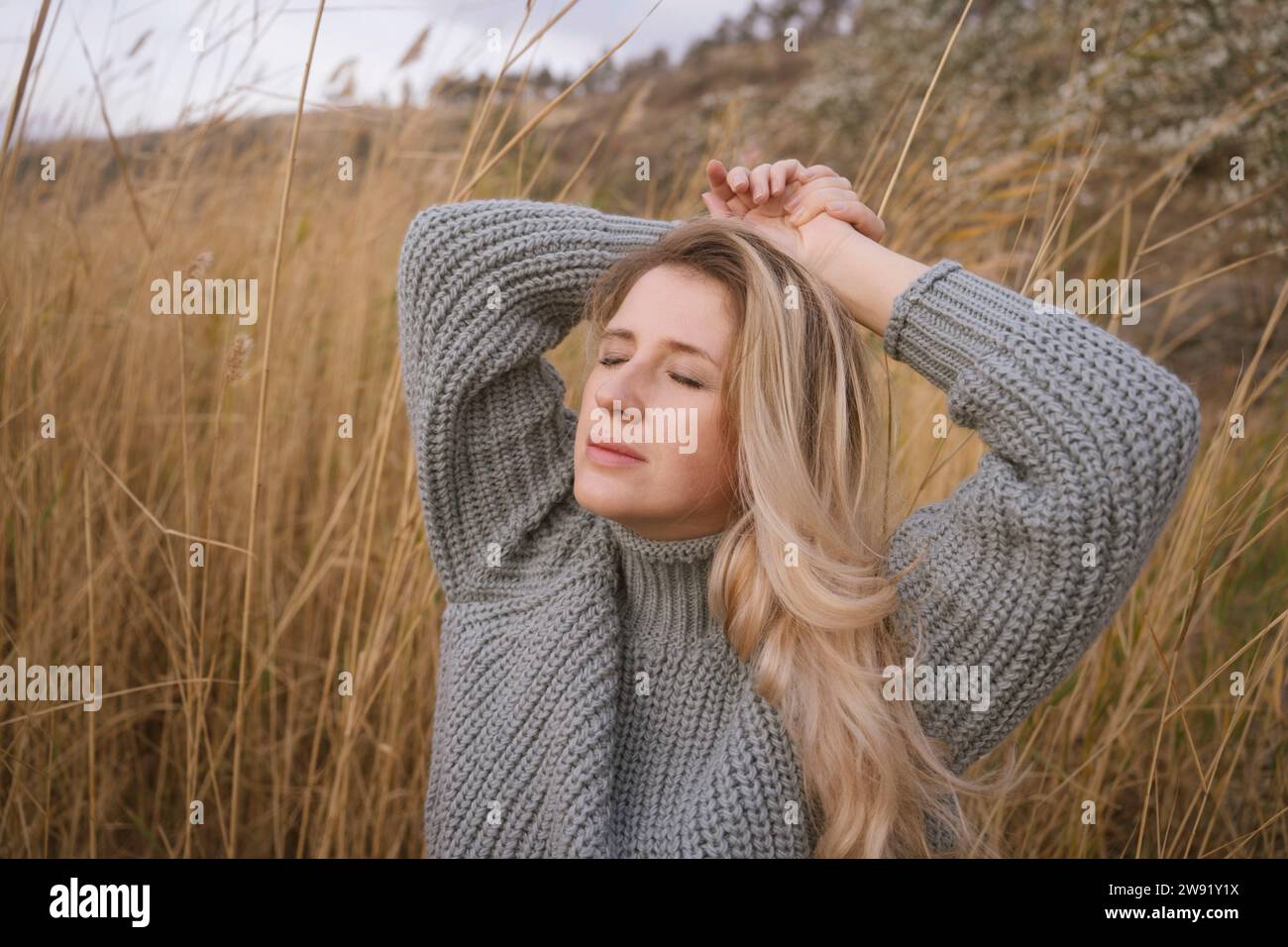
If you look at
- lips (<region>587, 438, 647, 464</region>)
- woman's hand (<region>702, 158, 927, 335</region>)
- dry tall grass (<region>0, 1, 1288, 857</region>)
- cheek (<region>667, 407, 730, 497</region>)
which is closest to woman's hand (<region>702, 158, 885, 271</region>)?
woman's hand (<region>702, 158, 927, 335</region>)

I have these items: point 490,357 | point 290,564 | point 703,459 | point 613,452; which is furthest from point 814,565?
point 290,564

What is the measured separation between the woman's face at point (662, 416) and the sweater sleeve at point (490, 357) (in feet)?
0.55

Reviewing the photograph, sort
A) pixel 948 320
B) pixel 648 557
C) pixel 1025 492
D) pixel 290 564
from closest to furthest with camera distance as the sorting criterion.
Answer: pixel 1025 492
pixel 948 320
pixel 648 557
pixel 290 564

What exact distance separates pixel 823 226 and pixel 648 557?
22.9 inches

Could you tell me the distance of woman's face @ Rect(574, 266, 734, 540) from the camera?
4.41ft

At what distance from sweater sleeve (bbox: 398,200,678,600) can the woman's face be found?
0.17 metres

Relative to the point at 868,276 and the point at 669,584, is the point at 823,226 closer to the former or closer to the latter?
the point at 868,276

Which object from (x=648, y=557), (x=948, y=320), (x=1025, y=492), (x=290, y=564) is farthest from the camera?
(x=290, y=564)

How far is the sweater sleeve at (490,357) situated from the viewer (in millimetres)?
1550

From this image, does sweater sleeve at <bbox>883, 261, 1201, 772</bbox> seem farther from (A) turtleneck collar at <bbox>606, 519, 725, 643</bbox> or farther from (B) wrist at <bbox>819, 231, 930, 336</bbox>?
(A) turtleneck collar at <bbox>606, 519, 725, 643</bbox>

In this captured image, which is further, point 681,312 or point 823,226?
point 823,226

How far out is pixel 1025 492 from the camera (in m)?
1.28
